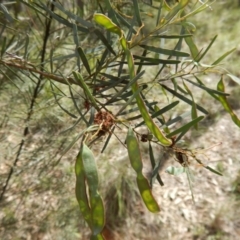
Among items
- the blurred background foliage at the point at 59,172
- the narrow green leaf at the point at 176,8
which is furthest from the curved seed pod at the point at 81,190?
the blurred background foliage at the point at 59,172

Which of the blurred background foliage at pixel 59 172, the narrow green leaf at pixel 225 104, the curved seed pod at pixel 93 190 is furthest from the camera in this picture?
the blurred background foliage at pixel 59 172

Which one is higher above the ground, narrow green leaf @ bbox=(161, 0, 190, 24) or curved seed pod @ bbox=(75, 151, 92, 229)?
narrow green leaf @ bbox=(161, 0, 190, 24)

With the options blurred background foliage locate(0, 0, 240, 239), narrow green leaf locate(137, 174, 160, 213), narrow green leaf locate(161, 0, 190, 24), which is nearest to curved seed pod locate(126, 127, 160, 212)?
narrow green leaf locate(137, 174, 160, 213)

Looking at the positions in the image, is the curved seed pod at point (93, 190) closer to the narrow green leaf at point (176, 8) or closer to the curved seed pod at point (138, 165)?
the curved seed pod at point (138, 165)

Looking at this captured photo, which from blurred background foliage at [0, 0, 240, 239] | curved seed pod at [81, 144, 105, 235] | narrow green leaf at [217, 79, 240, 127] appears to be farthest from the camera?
blurred background foliage at [0, 0, 240, 239]

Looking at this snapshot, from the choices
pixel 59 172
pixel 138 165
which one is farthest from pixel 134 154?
pixel 59 172

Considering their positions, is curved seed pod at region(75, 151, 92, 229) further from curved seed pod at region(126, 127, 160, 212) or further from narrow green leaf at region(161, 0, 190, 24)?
narrow green leaf at region(161, 0, 190, 24)

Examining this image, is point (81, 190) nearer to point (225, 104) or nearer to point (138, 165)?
point (138, 165)

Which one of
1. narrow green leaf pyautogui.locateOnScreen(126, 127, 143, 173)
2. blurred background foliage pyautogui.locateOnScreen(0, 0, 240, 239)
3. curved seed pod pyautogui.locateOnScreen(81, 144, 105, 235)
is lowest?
curved seed pod pyautogui.locateOnScreen(81, 144, 105, 235)

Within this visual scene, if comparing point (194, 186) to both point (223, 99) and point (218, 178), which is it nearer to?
point (218, 178)

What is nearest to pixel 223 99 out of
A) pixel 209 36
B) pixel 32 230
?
pixel 32 230
